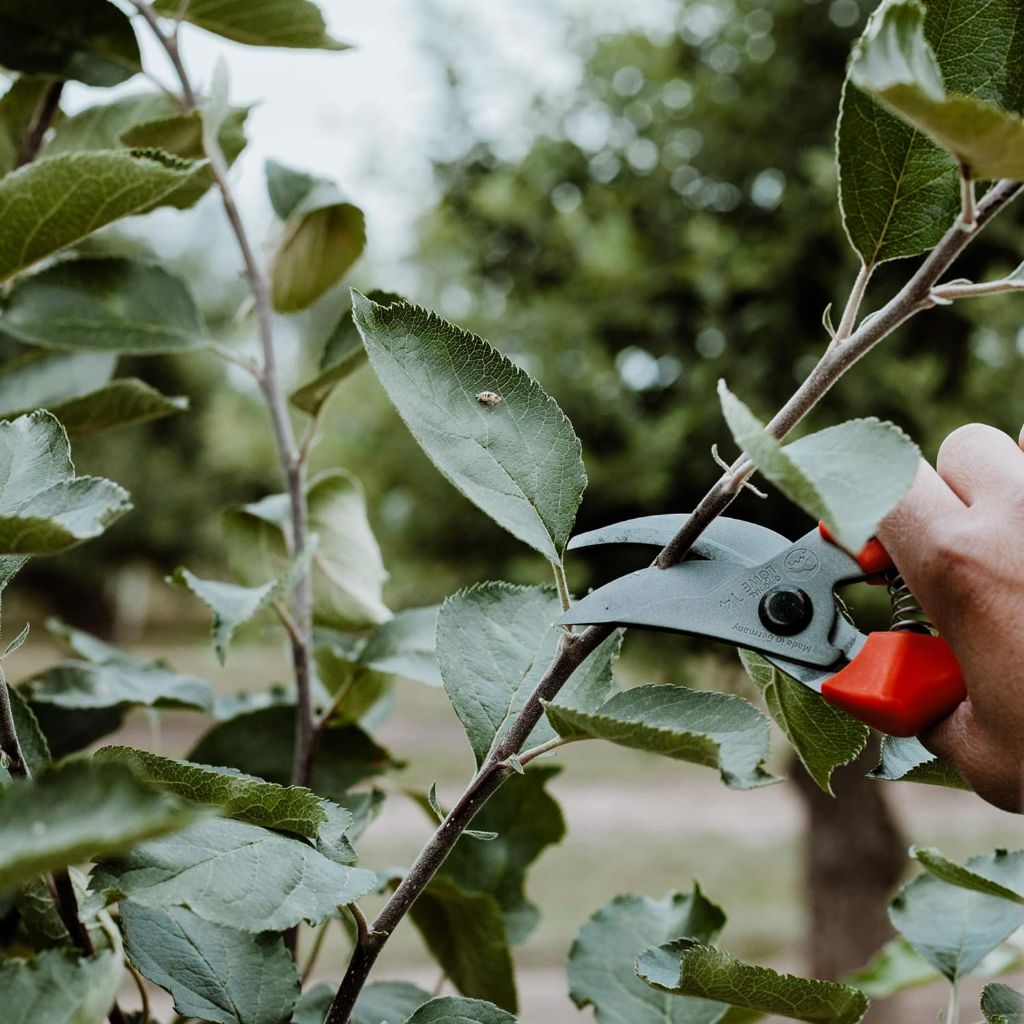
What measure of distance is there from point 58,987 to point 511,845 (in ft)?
1.68

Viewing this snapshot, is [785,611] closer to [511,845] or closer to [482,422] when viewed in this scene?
[482,422]

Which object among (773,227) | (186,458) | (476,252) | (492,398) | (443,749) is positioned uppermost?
(492,398)

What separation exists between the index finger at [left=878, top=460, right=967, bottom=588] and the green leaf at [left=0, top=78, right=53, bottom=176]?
74cm

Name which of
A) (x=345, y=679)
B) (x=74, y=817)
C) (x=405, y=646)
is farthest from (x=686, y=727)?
(x=345, y=679)

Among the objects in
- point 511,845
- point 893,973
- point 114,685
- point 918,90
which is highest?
point 918,90

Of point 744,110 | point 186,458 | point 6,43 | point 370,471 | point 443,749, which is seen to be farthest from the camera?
point 186,458

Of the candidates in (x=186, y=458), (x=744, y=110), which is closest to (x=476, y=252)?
(x=744, y=110)

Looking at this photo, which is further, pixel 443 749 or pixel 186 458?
pixel 186 458

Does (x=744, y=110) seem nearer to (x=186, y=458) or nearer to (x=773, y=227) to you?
(x=773, y=227)

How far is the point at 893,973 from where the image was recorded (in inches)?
42.7

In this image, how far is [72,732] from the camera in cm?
82

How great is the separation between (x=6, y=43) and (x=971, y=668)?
0.79 m

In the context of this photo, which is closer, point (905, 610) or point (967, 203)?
point (967, 203)

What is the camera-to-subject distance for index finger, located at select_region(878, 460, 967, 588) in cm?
50
